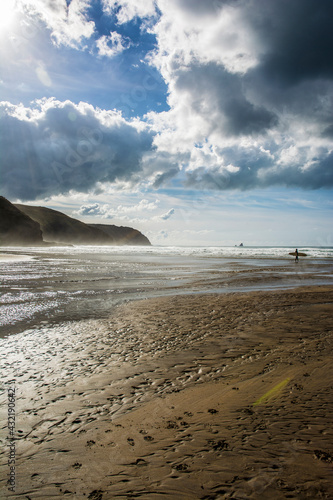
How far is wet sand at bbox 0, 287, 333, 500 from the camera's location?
3.10 meters

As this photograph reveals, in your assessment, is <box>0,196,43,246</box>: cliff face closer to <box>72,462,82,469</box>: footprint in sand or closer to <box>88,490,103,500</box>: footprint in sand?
<box>72,462,82,469</box>: footprint in sand

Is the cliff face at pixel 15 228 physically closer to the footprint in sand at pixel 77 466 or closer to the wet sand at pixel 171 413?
the wet sand at pixel 171 413

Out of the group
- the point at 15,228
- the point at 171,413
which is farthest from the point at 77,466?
the point at 15,228

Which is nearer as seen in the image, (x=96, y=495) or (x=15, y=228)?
(x=96, y=495)

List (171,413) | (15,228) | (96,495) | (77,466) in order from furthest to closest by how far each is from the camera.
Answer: (15,228), (171,413), (77,466), (96,495)

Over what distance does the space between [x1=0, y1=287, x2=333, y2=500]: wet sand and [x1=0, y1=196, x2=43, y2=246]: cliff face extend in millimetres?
134818

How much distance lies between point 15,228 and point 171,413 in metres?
144

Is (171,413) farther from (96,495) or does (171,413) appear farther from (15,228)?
(15,228)

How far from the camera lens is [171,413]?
14.5ft

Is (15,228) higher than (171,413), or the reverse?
(15,228)

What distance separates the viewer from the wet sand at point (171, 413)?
310 cm

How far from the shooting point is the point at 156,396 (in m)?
4.95

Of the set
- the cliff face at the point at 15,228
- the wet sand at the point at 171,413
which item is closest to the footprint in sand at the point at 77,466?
the wet sand at the point at 171,413

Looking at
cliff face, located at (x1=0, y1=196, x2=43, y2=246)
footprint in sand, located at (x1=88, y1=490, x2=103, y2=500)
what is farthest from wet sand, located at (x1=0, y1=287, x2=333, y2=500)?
cliff face, located at (x1=0, y1=196, x2=43, y2=246)
